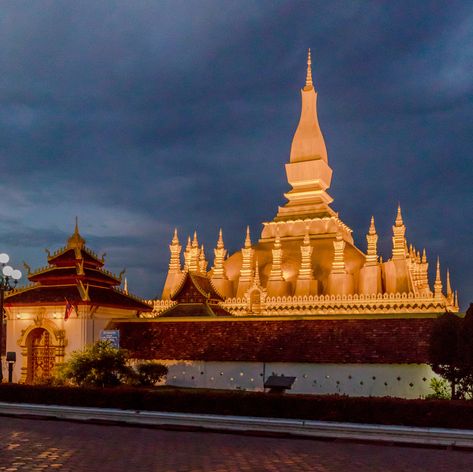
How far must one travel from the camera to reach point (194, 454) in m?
14.1

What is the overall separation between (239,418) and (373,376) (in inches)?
292

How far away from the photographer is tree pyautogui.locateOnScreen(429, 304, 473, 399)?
18859 millimetres

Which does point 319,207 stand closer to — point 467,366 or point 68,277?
point 68,277

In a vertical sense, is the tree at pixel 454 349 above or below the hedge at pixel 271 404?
above

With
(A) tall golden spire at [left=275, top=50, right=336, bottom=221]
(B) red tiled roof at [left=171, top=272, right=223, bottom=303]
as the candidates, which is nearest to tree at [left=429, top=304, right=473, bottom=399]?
(B) red tiled roof at [left=171, top=272, right=223, bottom=303]

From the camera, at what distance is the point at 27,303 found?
28.6m

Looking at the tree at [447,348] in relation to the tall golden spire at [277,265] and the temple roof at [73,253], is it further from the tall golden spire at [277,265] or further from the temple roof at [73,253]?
the tall golden spire at [277,265]

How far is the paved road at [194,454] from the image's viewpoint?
12.6m

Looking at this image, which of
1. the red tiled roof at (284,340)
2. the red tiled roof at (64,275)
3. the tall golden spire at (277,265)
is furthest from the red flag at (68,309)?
the tall golden spire at (277,265)

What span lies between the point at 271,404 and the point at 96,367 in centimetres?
789

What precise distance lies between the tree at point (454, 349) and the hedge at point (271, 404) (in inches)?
91.5

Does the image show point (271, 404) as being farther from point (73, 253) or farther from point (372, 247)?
point (372, 247)

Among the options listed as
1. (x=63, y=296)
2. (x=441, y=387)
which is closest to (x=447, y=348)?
(x=441, y=387)

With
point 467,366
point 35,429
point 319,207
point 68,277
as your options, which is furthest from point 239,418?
point 319,207
